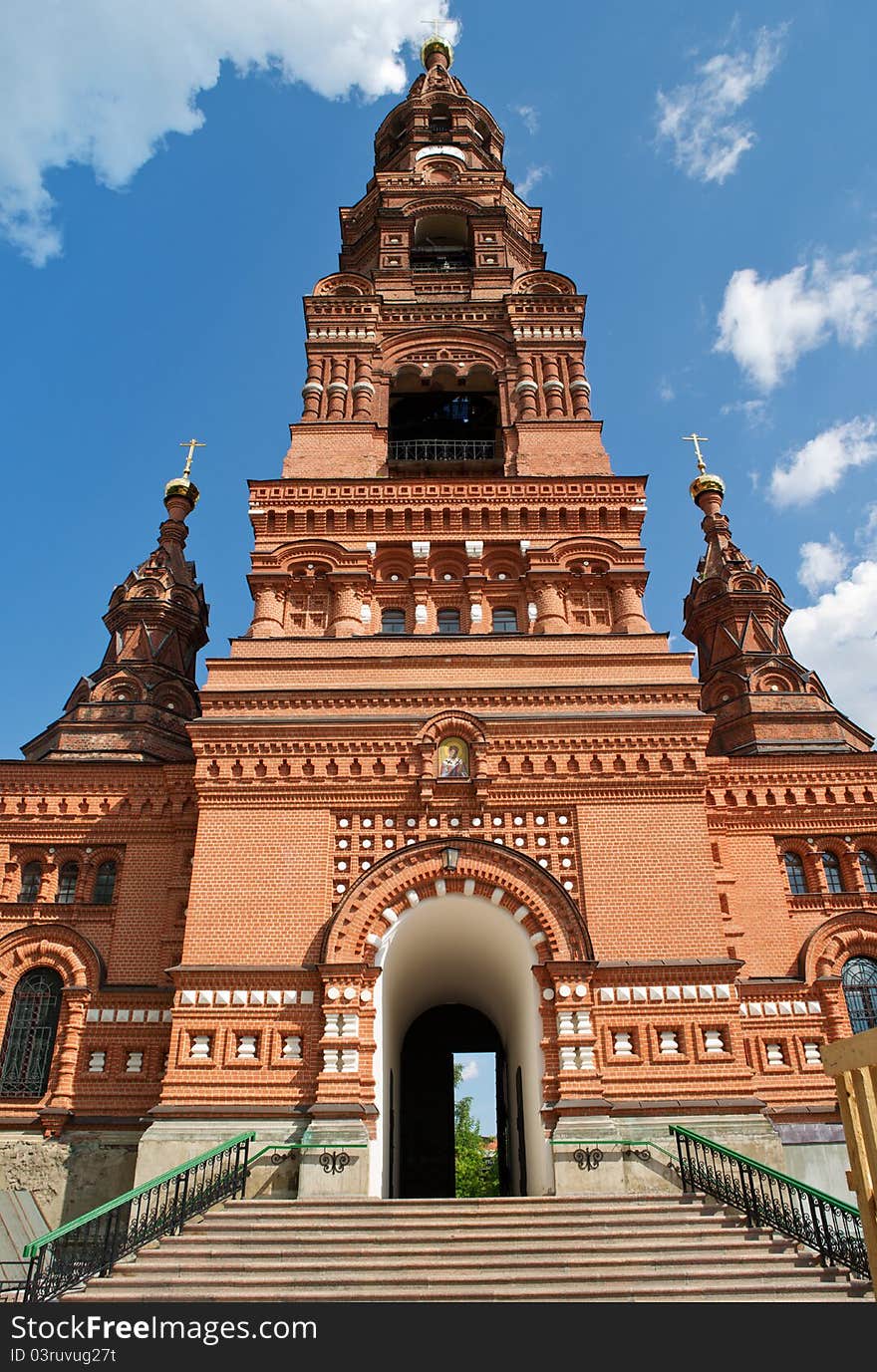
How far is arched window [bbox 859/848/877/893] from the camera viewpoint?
48.8 ft

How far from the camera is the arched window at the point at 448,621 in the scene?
16.0 meters

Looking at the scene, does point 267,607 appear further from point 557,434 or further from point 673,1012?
point 673,1012

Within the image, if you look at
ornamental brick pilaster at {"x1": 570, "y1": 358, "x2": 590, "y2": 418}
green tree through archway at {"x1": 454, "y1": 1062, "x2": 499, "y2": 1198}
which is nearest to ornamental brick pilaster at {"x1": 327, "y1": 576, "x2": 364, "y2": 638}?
ornamental brick pilaster at {"x1": 570, "y1": 358, "x2": 590, "y2": 418}

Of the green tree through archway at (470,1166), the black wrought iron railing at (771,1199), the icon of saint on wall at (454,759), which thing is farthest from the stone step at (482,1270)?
the green tree through archway at (470,1166)

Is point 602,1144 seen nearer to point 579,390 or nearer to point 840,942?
point 840,942

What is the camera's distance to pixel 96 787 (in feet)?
50.4

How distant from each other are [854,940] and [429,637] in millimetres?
7738

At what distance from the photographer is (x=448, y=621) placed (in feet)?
52.7

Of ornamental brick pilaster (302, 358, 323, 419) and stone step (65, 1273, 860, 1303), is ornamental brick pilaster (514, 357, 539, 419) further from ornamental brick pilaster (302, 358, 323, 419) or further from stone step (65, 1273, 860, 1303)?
stone step (65, 1273, 860, 1303)

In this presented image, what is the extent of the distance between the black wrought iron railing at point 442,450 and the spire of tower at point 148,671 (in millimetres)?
6315

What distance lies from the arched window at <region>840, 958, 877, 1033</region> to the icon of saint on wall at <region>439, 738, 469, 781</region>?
6.32m

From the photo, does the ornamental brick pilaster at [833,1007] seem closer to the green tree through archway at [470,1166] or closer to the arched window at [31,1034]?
the arched window at [31,1034]

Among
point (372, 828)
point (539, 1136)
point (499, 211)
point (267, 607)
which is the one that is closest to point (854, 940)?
point (539, 1136)

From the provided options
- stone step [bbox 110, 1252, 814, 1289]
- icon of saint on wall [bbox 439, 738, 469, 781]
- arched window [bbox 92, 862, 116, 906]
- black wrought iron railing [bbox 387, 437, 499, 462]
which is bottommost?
stone step [bbox 110, 1252, 814, 1289]
